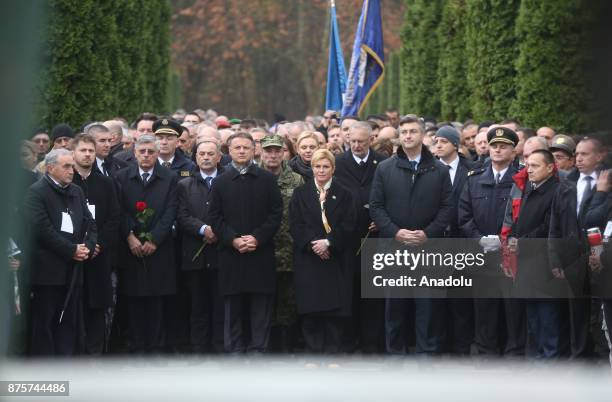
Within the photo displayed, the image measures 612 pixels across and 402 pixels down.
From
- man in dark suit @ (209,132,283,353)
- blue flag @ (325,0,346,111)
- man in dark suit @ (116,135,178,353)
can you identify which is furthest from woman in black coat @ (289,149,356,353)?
blue flag @ (325,0,346,111)

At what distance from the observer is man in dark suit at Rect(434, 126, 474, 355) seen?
10.3 m

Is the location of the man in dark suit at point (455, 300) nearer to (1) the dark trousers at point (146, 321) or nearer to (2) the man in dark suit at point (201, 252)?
(2) the man in dark suit at point (201, 252)

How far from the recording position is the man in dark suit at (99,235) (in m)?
9.71

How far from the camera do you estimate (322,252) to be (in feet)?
32.4

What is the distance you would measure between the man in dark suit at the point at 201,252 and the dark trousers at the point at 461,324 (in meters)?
2.12

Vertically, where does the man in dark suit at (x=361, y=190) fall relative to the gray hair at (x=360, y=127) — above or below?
below

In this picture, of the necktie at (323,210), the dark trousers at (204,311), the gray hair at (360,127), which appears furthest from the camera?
the gray hair at (360,127)

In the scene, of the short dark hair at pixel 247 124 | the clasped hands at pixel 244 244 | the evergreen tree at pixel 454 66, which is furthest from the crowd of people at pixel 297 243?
the evergreen tree at pixel 454 66

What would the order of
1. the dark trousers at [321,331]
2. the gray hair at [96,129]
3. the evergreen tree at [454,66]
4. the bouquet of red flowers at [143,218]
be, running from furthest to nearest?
1. the evergreen tree at [454,66]
2. the gray hair at [96,129]
3. the bouquet of red flowers at [143,218]
4. the dark trousers at [321,331]

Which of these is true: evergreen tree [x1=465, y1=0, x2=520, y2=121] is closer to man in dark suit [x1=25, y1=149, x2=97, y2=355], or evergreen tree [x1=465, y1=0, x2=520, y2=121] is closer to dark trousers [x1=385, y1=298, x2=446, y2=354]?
dark trousers [x1=385, y1=298, x2=446, y2=354]

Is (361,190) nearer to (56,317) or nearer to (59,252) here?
(59,252)

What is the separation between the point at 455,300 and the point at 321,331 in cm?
128

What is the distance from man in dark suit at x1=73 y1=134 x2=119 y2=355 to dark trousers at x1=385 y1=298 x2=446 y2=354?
8.01ft

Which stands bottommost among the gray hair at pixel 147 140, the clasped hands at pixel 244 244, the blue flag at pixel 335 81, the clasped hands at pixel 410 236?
the clasped hands at pixel 244 244
